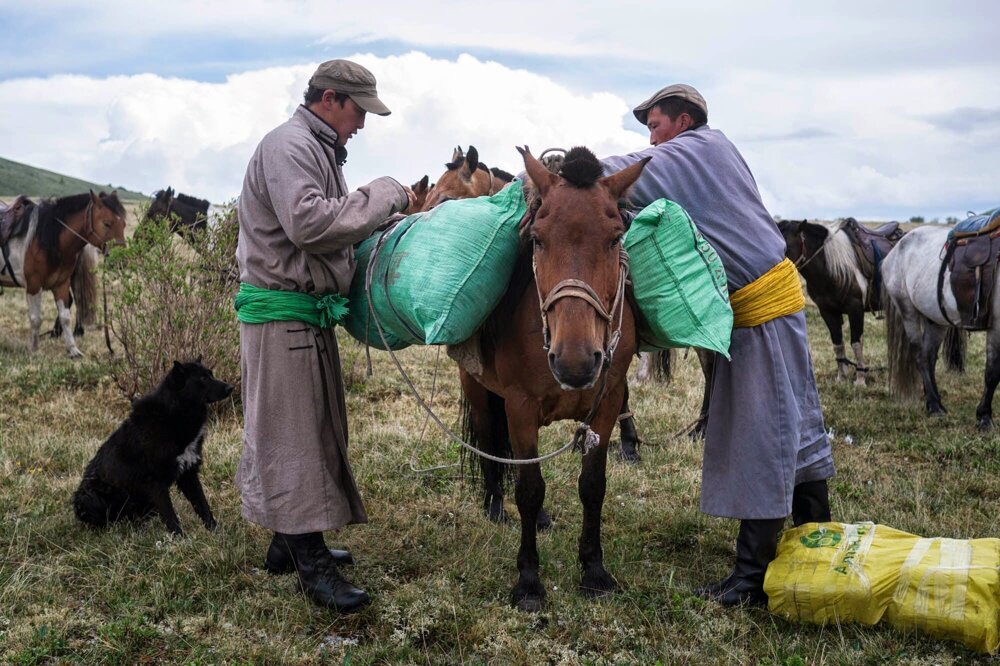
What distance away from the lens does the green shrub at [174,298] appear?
6629 millimetres

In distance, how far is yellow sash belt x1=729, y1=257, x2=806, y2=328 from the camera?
3.63 meters

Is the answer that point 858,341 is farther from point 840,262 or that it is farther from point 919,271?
point 919,271

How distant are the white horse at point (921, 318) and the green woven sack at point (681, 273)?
519 cm

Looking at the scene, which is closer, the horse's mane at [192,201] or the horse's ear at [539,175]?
the horse's ear at [539,175]

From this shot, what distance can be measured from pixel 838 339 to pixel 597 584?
298 inches

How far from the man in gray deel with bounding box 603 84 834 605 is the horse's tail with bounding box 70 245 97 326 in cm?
1034

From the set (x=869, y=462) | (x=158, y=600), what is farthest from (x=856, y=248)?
(x=158, y=600)

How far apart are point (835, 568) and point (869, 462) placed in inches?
119

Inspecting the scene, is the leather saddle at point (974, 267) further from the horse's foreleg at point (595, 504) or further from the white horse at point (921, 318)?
the horse's foreleg at point (595, 504)

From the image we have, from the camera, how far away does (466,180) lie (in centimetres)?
823

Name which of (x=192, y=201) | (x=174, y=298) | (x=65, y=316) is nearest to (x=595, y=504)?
(x=174, y=298)

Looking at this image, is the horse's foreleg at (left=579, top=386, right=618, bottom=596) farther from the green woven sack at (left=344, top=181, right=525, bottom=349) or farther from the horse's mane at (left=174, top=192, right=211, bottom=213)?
the horse's mane at (left=174, top=192, right=211, bottom=213)

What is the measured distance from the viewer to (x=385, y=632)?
346 cm

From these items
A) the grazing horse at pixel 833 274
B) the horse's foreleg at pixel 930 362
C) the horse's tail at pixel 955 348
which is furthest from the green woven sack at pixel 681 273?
the horse's tail at pixel 955 348
